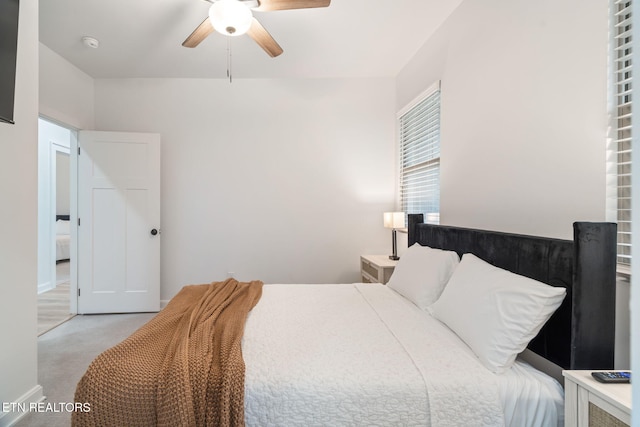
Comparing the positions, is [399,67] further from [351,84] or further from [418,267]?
[418,267]

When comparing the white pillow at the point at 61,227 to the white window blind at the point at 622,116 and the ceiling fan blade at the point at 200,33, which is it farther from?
the white window blind at the point at 622,116

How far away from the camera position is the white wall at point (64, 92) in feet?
9.45

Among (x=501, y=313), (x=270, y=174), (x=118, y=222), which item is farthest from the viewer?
(x=270, y=174)

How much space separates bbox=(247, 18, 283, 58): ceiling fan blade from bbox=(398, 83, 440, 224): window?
4.69ft

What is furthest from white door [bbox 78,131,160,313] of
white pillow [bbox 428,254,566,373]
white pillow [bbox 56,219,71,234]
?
white pillow [bbox 56,219,71,234]

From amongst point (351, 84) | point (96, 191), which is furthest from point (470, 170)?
point (96, 191)

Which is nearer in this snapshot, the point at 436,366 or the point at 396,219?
the point at 436,366

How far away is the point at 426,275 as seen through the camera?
1.98 m

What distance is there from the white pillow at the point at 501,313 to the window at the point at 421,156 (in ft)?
4.39

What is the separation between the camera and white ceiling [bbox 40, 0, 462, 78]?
2355mm

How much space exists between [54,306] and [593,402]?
5044 millimetres

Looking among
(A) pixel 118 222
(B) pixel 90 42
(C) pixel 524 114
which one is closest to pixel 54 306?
(A) pixel 118 222

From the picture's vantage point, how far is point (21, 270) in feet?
5.81

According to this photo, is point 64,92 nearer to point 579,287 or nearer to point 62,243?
point 62,243
